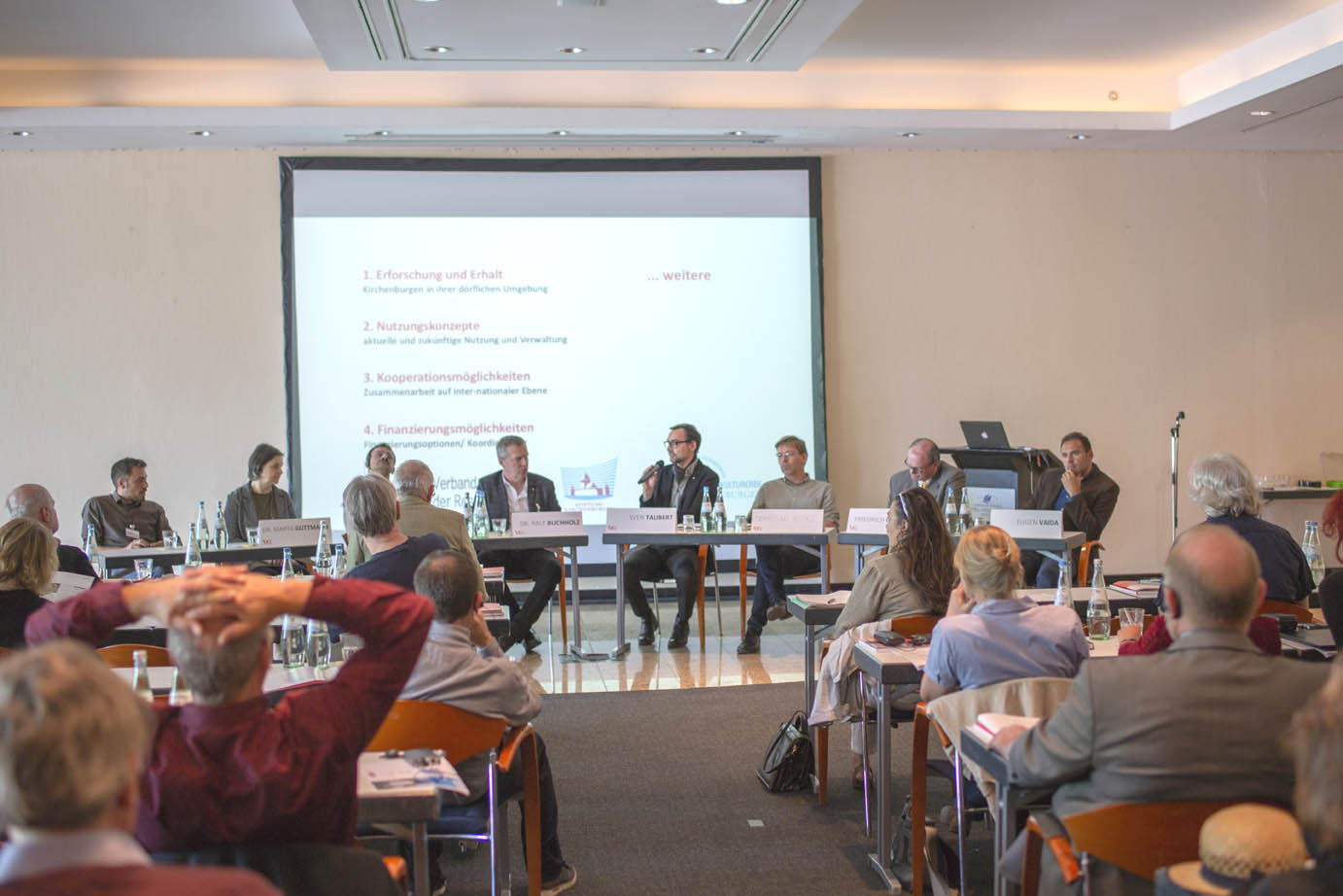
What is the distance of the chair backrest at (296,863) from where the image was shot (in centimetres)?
197

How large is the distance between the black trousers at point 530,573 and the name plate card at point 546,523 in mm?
473

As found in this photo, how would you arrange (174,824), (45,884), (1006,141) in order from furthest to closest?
(1006,141) < (174,824) < (45,884)

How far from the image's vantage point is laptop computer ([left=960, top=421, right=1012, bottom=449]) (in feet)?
26.7

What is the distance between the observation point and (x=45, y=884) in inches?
50.7

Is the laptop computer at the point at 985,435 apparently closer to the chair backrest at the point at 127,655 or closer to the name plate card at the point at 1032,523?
the name plate card at the point at 1032,523

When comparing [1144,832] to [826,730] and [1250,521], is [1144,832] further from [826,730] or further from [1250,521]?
[1250,521]

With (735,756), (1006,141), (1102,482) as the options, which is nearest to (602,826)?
(735,756)

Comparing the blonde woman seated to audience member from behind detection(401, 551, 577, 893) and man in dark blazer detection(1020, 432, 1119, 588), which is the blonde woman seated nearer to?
audience member from behind detection(401, 551, 577, 893)

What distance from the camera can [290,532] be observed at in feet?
22.1

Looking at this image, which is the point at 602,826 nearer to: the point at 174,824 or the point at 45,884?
the point at 174,824

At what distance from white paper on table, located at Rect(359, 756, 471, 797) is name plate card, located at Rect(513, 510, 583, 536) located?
172 inches

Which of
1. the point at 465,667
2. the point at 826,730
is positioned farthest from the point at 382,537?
the point at 826,730

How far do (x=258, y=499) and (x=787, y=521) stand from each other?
10.6 ft

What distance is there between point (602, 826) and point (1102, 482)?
467 cm
